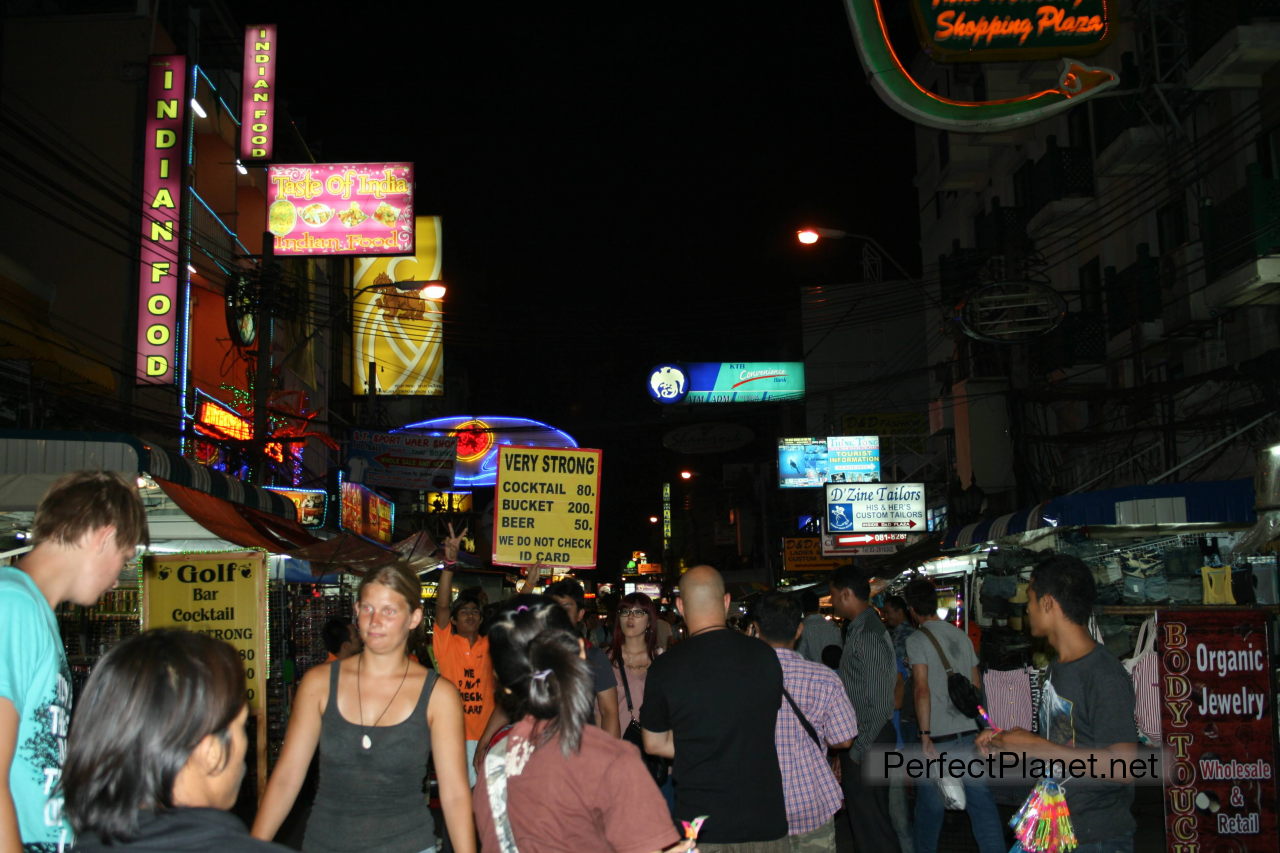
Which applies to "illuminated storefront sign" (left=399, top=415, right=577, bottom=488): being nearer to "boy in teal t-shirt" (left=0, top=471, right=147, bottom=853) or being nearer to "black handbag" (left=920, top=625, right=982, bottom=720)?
"black handbag" (left=920, top=625, right=982, bottom=720)

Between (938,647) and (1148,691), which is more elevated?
(938,647)

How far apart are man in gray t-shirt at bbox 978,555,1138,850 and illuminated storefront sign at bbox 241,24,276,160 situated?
20.2m

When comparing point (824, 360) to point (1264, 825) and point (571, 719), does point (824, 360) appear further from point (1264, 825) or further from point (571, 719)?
point (571, 719)

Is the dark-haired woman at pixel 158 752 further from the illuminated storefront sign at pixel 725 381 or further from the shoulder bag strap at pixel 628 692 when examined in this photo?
the illuminated storefront sign at pixel 725 381

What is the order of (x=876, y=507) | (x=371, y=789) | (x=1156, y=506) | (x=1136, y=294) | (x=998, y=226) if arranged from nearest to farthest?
(x=371, y=789) → (x=1156, y=506) → (x=1136, y=294) → (x=876, y=507) → (x=998, y=226)

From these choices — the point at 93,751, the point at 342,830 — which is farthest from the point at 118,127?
the point at 93,751

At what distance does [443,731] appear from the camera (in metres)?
4.42

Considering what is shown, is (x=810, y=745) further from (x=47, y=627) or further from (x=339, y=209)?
(x=339, y=209)

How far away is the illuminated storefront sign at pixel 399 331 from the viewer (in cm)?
3534

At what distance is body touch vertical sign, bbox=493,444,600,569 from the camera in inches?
401

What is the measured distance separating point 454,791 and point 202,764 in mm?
2111

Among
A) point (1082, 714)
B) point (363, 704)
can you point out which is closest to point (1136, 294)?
point (1082, 714)

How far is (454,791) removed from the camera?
423 centimetres

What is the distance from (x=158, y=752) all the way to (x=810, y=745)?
13.6 ft
